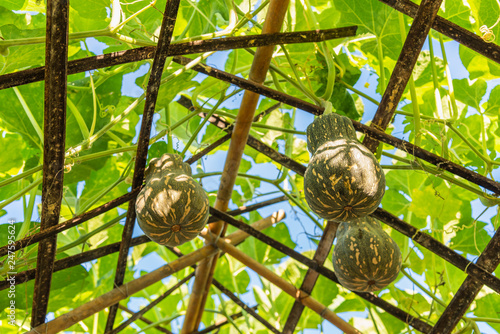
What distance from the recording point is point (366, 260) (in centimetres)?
156

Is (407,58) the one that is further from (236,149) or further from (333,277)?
(333,277)

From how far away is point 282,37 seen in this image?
1302mm

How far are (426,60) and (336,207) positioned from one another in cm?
127

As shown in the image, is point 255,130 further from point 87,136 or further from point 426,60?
point 87,136

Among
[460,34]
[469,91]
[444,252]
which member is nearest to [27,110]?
[460,34]

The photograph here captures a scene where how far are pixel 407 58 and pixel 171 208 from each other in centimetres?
87

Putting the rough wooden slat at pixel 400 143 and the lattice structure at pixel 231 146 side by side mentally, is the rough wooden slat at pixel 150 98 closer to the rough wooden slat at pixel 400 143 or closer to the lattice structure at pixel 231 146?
the lattice structure at pixel 231 146

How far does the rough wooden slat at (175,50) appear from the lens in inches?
45.5

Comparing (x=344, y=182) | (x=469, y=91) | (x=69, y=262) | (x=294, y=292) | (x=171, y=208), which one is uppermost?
(x=469, y=91)

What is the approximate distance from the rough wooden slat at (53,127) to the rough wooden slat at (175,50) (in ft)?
0.29

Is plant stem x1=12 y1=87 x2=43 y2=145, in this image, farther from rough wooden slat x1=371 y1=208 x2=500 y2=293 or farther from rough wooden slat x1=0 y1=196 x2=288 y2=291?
rough wooden slat x1=371 y1=208 x2=500 y2=293

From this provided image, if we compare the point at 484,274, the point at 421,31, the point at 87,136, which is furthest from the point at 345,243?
the point at 87,136

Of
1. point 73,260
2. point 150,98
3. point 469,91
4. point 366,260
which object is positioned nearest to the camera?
point 150,98

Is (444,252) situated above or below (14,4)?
below
